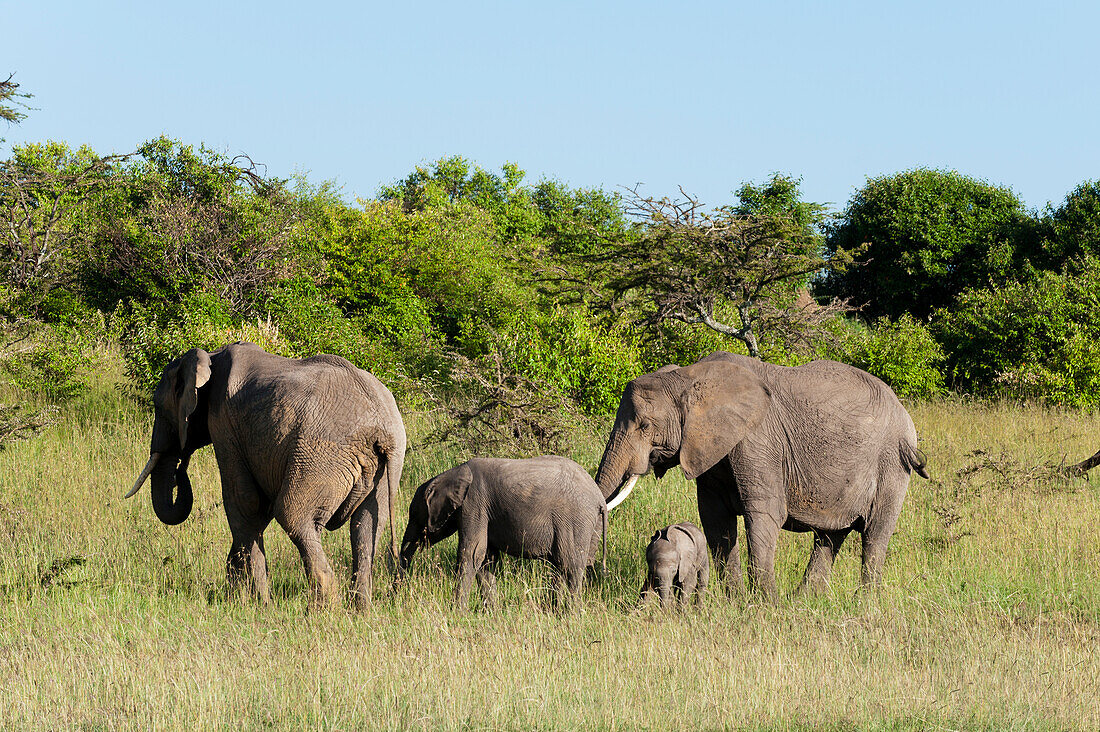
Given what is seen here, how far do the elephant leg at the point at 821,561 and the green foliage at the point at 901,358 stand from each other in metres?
11.1

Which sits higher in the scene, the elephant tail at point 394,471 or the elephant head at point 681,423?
the elephant head at point 681,423

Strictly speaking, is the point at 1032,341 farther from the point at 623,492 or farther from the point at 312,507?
the point at 312,507

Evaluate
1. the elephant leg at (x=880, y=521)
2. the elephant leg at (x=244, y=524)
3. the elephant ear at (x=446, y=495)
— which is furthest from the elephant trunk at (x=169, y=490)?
the elephant leg at (x=880, y=521)

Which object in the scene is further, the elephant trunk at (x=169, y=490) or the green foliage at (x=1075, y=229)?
the green foliage at (x=1075, y=229)

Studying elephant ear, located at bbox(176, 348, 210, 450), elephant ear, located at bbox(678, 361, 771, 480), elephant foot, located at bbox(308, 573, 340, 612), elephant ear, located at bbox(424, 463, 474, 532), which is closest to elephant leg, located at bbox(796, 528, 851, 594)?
elephant ear, located at bbox(678, 361, 771, 480)

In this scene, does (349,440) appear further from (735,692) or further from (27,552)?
(27,552)

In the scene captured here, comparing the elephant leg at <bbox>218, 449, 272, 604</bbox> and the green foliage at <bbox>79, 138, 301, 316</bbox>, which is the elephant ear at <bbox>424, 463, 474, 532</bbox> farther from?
the green foliage at <bbox>79, 138, 301, 316</bbox>

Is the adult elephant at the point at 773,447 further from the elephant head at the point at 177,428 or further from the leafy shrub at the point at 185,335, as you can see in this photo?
the leafy shrub at the point at 185,335

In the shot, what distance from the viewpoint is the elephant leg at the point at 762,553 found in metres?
7.62

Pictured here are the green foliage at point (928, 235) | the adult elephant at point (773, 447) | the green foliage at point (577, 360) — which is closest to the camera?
the adult elephant at point (773, 447)

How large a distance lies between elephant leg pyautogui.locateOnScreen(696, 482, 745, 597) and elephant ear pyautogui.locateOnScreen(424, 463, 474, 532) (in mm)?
1785

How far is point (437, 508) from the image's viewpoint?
7793mm

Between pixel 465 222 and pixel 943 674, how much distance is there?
24.7 meters

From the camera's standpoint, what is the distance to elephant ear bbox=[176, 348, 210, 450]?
779 centimetres
